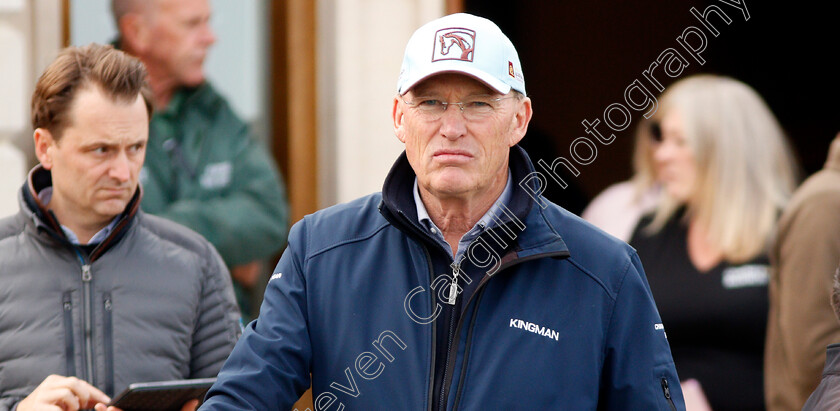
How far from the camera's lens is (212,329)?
3.12 m

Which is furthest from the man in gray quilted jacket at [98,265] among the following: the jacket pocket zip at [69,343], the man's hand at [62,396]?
the man's hand at [62,396]

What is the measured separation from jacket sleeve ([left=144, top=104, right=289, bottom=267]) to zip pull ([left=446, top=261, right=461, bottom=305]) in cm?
249

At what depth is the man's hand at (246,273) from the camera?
202 inches

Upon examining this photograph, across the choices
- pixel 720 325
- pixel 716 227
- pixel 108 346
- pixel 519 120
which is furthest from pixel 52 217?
pixel 716 227

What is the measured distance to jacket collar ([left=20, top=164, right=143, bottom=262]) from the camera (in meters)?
3.01

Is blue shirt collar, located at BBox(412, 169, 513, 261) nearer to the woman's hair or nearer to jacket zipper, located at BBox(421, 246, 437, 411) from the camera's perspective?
jacket zipper, located at BBox(421, 246, 437, 411)

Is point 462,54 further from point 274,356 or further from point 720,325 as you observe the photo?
point 720,325

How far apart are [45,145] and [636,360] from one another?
178 centimetres

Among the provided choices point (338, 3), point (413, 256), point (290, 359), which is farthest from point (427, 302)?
point (338, 3)

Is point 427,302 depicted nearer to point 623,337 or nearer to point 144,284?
point 623,337

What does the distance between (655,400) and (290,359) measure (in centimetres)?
80

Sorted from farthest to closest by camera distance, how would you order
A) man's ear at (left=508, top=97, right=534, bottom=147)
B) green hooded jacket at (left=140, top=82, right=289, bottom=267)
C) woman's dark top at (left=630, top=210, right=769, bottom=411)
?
woman's dark top at (left=630, top=210, right=769, bottom=411) → green hooded jacket at (left=140, top=82, right=289, bottom=267) → man's ear at (left=508, top=97, right=534, bottom=147)

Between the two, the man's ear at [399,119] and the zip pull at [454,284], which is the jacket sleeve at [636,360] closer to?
the zip pull at [454,284]

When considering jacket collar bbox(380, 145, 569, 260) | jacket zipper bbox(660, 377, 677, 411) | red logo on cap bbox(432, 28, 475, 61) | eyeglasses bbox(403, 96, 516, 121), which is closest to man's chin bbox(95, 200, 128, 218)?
jacket collar bbox(380, 145, 569, 260)
